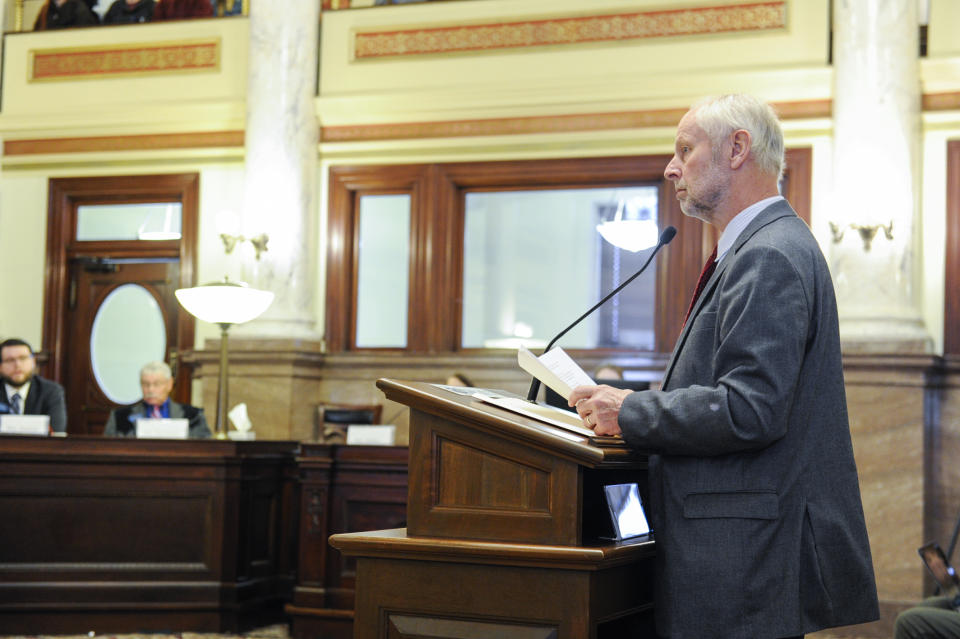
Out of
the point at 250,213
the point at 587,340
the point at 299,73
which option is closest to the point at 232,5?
the point at 299,73

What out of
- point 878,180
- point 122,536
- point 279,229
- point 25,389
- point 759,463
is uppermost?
point 878,180

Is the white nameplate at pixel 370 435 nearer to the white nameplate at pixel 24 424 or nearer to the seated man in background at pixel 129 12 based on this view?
the white nameplate at pixel 24 424

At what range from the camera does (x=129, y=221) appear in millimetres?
9297

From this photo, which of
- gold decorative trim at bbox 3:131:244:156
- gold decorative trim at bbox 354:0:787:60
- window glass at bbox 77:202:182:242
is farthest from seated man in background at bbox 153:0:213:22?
window glass at bbox 77:202:182:242

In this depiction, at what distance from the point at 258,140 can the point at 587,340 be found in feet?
9.11

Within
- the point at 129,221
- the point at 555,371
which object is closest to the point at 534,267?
the point at 129,221

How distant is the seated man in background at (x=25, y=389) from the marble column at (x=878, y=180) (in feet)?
15.6

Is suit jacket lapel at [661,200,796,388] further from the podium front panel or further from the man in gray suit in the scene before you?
the podium front panel

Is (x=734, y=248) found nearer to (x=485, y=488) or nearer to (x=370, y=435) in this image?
(x=485, y=488)

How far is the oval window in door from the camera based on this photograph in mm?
9195

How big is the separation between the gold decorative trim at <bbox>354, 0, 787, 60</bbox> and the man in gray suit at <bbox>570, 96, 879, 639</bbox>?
6.01 metres

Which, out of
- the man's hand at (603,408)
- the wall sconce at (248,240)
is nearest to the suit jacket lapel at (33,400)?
the wall sconce at (248,240)

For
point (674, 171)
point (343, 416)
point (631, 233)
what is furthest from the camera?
point (343, 416)

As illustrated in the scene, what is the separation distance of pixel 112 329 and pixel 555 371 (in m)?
7.73
